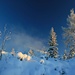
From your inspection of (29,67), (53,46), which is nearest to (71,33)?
(53,46)

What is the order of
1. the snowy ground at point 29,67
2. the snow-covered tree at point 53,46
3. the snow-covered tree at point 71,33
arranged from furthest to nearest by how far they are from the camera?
the snow-covered tree at point 53,46 → the snow-covered tree at point 71,33 → the snowy ground at point 29,67

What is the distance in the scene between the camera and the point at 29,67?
12930mm

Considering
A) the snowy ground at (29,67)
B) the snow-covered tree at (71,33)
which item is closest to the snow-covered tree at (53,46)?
the snow-covered tree at (71,33)

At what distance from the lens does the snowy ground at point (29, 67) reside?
12172mm

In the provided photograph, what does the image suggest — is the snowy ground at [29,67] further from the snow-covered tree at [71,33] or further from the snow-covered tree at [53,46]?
the snow-covered tree at [53,46]

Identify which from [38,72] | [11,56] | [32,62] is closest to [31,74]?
[38,72]

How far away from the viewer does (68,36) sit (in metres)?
33.3

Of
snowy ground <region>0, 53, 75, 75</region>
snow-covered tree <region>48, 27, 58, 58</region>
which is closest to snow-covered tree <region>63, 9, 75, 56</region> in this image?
snow-covered tree <region>48, 27, 58, 58</region>

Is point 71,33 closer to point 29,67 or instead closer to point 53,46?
point 53,46

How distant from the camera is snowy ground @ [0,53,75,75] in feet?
39.9

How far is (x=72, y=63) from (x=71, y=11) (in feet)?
67.8

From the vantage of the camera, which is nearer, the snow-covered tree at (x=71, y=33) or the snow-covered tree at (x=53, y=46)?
the snow-covered tree at (x=71, y=33)

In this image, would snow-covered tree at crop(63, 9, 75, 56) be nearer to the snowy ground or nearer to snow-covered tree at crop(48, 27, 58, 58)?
snow-covered tree at crop(48, 27, 58, 58)

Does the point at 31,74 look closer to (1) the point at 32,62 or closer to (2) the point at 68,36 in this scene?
(1) the point at 32,62
